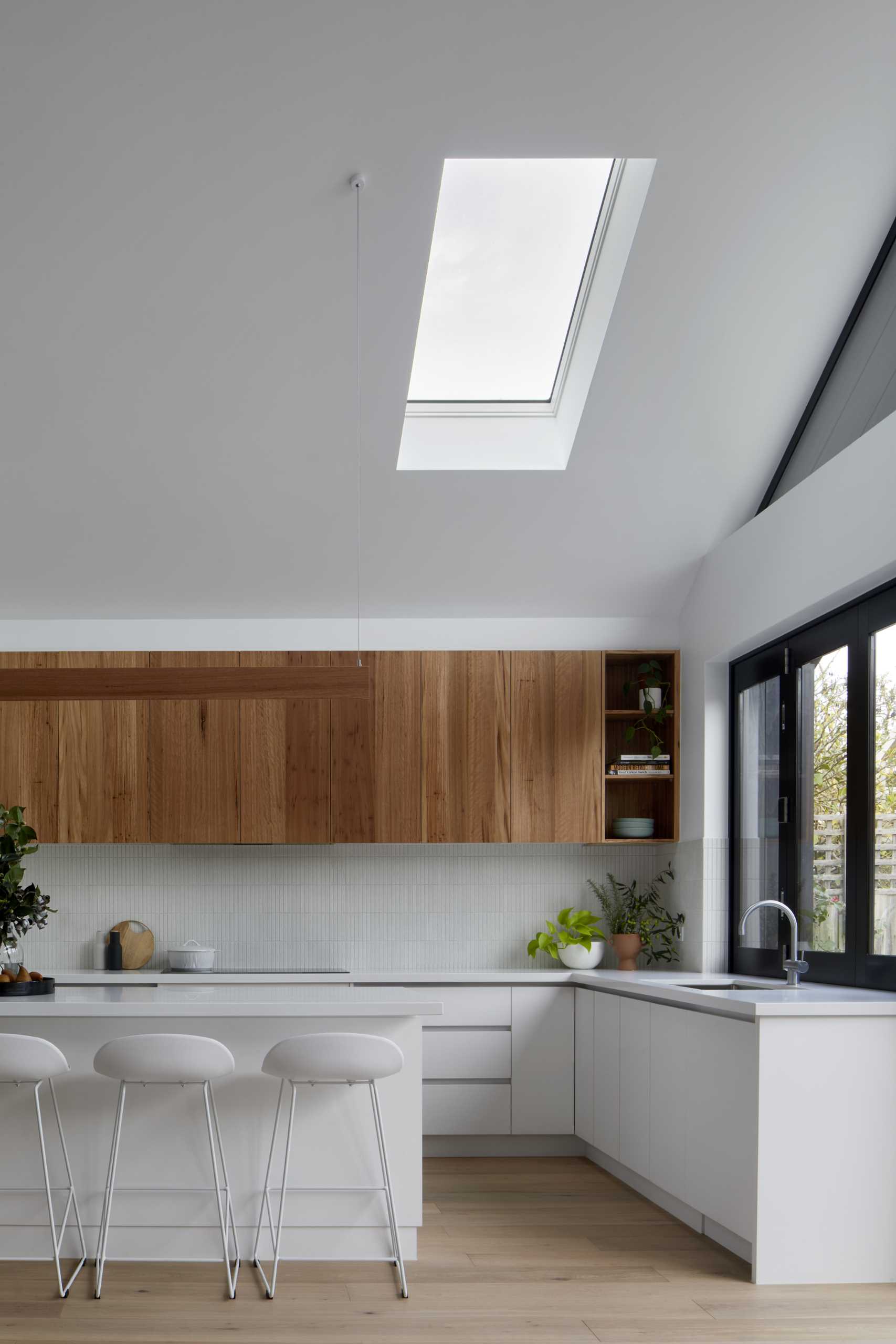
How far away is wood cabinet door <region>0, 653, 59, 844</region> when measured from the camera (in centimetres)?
610

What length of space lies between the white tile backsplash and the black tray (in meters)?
1.91

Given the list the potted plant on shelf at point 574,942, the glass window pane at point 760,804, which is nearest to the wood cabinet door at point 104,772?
the potted plant on shelf at point 574,942

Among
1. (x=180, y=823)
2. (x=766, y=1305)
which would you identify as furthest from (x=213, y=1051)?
(x=180, y=823)

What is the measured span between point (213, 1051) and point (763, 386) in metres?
3.26

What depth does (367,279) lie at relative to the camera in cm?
453

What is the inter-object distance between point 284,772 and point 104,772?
0.87m

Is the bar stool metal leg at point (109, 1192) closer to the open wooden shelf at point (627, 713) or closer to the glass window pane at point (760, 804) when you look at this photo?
the glass window pane at point (760, 804)

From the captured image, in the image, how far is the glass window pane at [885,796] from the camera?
4125mm

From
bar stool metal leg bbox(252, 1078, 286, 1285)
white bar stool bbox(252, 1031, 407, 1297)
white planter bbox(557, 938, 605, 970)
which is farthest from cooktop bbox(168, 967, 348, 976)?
white bar stool bbox(252, 1031, 407, 1297)

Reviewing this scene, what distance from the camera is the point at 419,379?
5.46 metres

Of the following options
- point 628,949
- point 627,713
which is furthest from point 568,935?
point 627,713

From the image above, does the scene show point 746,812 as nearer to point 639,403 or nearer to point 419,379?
point 639,403

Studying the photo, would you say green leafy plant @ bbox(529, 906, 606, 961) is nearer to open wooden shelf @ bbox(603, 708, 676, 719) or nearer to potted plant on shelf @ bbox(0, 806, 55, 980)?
open wooden shelf @ bbox(603, 708, 676, 719)

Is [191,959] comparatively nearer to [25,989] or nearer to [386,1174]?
[25,989]
